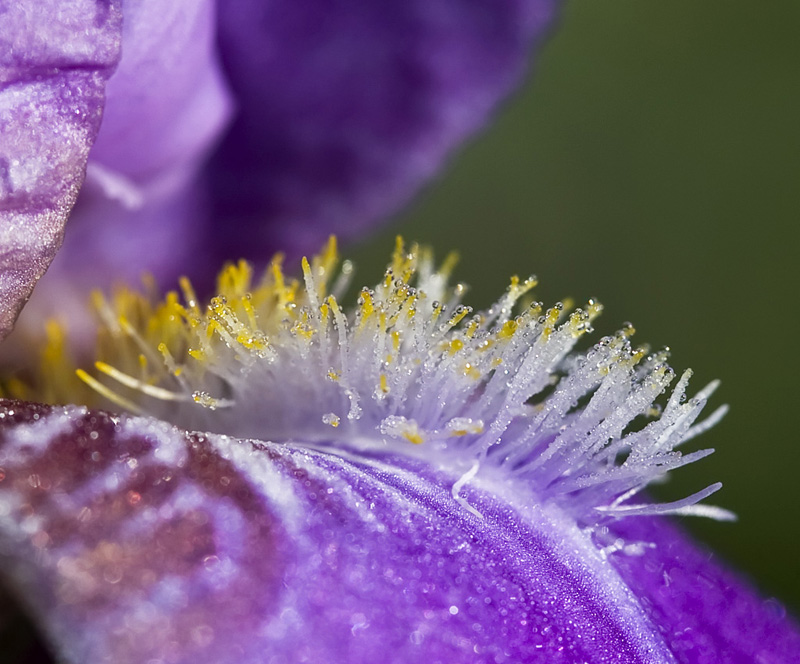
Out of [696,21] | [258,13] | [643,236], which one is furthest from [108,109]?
[696,21]

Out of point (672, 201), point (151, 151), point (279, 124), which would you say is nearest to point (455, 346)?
point (151, 151)

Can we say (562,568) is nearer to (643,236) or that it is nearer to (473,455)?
(473,455)

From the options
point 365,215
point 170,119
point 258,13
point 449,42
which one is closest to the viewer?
point 170,119

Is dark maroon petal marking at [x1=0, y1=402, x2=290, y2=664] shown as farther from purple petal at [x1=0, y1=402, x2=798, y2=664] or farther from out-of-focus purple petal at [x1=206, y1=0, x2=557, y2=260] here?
out-of-focus purple petal at [x1=206, y1=0, x2=557, y2=260]

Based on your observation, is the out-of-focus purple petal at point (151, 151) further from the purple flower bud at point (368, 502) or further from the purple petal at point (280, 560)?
the purple petal at point (280, 560)

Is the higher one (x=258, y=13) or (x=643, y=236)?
(x=643, y=236)

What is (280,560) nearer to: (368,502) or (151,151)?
(368,502)

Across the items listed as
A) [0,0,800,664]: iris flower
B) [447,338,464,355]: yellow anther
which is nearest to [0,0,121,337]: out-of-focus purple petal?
[0,0,800,664]: iris flower
